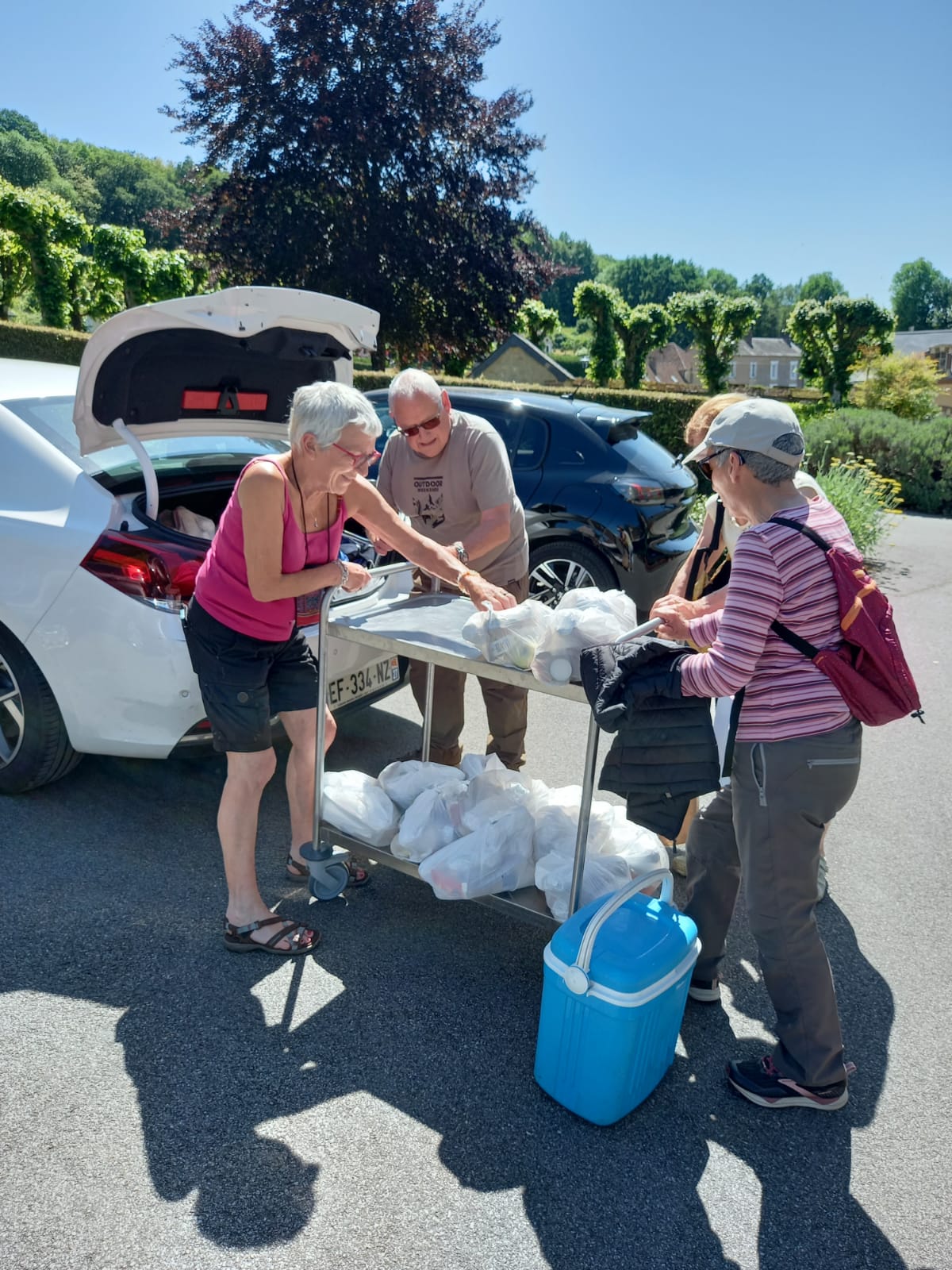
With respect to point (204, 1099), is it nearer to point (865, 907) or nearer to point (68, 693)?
point (68, 693)

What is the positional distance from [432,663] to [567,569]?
3.53m

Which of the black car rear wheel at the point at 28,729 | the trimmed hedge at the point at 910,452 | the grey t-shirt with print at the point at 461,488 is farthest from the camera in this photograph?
the trimmed hedge at the point at 910,452

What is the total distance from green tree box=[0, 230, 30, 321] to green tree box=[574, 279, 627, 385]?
2359cm

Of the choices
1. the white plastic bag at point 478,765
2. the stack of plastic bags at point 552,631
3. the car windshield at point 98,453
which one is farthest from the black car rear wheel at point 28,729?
the stack of plastic bags at point 552,631

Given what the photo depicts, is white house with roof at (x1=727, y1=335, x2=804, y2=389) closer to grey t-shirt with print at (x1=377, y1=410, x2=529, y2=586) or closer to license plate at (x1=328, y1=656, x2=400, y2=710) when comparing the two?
grey t-shirt with print at (x1=377, y1=410, x2=529, y2=586)

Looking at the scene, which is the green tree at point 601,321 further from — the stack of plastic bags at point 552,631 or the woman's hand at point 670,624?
the woman's hand at point 670,624

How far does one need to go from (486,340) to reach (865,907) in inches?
780

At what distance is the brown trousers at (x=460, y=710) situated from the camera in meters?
3.96

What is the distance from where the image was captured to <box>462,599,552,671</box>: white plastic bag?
2629 mm

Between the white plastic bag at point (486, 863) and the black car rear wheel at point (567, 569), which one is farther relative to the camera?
the black car rear wheel at point (567, 569)

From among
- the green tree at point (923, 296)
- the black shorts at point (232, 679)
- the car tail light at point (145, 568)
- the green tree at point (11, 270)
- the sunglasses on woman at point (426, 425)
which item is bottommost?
the black shorts at point (232, 679)

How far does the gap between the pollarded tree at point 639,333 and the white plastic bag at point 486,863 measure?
43532mm

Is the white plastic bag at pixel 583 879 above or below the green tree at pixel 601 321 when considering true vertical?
below

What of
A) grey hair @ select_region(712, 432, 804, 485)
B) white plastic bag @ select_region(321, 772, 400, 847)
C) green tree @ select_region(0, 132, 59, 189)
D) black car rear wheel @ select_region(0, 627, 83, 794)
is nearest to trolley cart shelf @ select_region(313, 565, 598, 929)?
white plastic bag @ select_region(321, 772, 400, 847)
